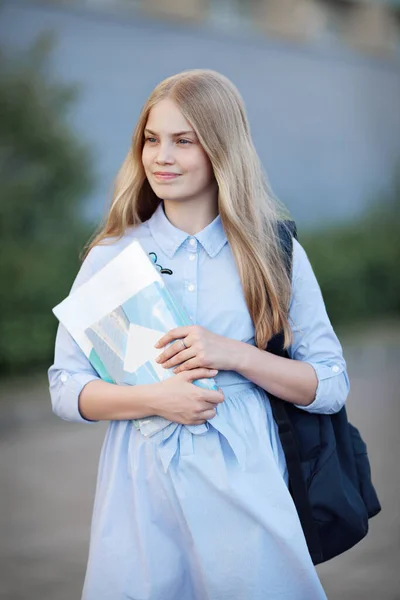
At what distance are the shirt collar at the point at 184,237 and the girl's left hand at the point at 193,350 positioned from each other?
0.74ft

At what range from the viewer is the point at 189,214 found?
6.61 ft

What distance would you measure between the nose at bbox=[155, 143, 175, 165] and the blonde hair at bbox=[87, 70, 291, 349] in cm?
7

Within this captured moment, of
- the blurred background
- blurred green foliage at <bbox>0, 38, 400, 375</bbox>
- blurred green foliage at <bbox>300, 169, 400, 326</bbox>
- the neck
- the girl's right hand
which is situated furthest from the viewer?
blurred green foliage at <bbox>300, 169, 400, 326</bbox>

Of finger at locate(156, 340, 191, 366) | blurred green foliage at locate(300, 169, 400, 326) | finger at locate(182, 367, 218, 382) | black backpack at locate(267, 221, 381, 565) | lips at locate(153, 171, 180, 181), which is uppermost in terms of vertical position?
lips at locate(153, 171, 180, 181)

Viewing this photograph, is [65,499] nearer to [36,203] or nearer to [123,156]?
[36,203]

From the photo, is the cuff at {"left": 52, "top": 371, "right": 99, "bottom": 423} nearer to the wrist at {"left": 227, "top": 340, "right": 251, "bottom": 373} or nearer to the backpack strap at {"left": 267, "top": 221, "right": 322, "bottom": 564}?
the wrist at {"left": 227, "top": 340, "right": 251, "bottom": 373}

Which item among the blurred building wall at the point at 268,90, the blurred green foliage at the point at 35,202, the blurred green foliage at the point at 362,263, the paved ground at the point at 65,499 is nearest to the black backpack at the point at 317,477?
the paved ground at the point at 65,499

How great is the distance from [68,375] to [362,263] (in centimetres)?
745

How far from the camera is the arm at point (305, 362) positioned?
1896 mm

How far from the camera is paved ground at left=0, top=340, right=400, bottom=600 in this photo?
341 centimetres

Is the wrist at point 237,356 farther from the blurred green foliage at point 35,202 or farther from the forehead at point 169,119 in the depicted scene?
the blurred green foliage at point 35,202

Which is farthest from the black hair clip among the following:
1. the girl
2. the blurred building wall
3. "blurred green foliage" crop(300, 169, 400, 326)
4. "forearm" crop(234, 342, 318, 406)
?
"blurred green foliage" crop(300, 169, 400, 326)

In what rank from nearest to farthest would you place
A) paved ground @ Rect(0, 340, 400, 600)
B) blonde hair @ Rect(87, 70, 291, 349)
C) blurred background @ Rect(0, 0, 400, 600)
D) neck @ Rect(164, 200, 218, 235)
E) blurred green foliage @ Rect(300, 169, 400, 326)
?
blonde hair @ Rect(87, 70, 291, 349), neck @ Rect(164, 200, 218, 235), paved ground @ Rect(0, 340, 400, 600), blurred background @ Rect(0, 0, 400, 600), blurred green foliage @ Rect(300, 169, 400, 326)

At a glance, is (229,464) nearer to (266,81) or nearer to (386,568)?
(386,568)
